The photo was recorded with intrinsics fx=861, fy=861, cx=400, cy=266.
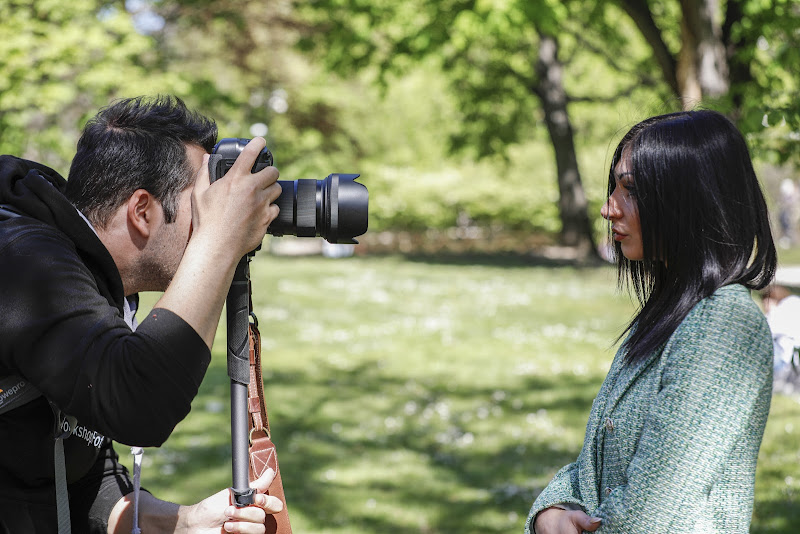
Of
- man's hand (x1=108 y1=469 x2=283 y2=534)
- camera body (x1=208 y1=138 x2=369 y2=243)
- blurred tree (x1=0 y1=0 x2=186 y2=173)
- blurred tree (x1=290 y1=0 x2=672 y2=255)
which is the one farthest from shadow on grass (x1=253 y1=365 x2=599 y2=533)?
blurred tree (x1=290 y1=0 x2=672 y2=255)

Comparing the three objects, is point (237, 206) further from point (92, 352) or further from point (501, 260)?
point (501, 260)

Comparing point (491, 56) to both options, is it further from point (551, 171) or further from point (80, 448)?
point (80, 448)

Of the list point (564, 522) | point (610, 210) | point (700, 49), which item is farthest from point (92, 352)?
point (700, 49)

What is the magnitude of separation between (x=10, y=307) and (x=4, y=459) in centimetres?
39

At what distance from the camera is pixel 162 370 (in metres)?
1.55

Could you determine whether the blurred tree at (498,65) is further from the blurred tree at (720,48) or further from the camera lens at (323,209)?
the camera lens at (323,209)

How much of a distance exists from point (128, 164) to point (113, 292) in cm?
29

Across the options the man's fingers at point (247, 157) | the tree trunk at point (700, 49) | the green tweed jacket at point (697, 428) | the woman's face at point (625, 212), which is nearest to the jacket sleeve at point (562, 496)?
the green tweed jacket at point (697, 428)

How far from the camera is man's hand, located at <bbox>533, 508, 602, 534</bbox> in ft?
6.35

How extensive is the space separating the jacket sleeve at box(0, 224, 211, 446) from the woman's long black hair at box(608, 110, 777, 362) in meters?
1.06

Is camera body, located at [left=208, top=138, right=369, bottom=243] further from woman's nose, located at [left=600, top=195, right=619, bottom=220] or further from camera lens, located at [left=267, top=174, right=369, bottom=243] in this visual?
woman's nose, located at [left=600, top=195, right=619, bottom=220]

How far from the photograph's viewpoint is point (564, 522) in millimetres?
2012

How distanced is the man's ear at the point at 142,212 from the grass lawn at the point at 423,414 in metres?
3.11

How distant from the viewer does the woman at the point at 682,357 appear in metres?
1.80
